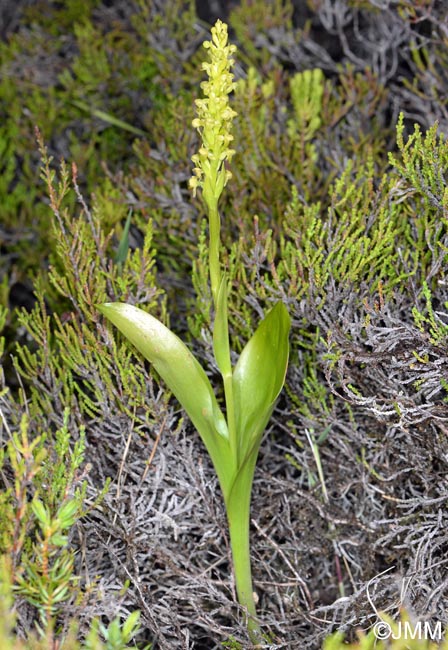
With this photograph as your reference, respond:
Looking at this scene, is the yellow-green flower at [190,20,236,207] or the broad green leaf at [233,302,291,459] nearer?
the yellow-green flower at [190,20,236,207]

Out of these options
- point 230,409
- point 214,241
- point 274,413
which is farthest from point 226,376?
point 274,413

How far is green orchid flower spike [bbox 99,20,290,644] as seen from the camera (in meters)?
1.01

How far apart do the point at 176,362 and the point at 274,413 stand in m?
0.36

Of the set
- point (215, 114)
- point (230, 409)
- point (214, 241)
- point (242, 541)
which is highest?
point (215, 114)

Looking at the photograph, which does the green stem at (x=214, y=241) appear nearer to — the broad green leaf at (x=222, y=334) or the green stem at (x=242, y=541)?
the broad green leaf at (x=222, y=334)

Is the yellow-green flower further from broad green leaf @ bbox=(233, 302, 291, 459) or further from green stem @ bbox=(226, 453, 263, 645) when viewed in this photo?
green stem @ bbox=(226, 453, 263, 645)

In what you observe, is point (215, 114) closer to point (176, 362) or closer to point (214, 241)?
point (214, 241)

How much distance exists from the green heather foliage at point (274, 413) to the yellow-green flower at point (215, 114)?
22 cm

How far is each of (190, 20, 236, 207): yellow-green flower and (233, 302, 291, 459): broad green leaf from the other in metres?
0.19

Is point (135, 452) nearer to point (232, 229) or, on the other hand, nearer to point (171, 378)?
point (171, 378)

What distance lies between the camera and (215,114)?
37.9 inches

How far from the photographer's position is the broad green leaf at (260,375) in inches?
41.1

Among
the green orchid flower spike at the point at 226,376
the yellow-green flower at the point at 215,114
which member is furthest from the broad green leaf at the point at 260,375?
the yellow-green flower at the point at 215,114

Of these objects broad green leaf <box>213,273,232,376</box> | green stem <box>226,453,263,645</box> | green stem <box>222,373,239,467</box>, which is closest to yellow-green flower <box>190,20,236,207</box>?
broad green leaf <box>213,273,232,376</box>
